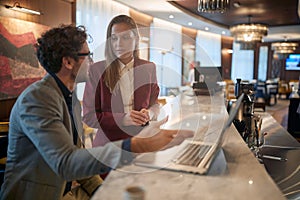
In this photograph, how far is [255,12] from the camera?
22.8 ft

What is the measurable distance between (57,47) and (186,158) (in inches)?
28.5

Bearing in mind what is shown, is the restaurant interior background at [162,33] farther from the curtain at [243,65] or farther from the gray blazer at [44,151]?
the gray blazer at [44,151]

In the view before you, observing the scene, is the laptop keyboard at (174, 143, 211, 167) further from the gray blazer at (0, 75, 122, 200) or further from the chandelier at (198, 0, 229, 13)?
the chandelier at (198, 0, 229, 13)

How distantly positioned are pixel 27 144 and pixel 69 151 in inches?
10.8

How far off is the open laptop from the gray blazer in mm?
150

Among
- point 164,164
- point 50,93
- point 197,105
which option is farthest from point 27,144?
point 197,105

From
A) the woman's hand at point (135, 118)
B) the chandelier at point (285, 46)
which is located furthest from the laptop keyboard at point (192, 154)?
the chandelier at point (285, 46)

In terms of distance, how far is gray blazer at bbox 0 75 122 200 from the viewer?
937 mm

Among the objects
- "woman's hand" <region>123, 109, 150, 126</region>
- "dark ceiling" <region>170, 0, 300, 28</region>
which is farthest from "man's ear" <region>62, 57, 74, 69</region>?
"dark ceiling" <region>170, 0, 300, 28</region>

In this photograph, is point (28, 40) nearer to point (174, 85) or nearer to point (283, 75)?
point (174, 85)

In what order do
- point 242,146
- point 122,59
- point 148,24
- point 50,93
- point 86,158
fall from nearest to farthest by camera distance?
point 86,158 → point 50,93 → point 242,146 → point 122,59 → point 148,24

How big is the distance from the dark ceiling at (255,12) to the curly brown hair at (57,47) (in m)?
4.99

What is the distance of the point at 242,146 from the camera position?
1.36m

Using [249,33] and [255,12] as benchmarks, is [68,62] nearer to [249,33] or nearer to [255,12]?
[249,33]
